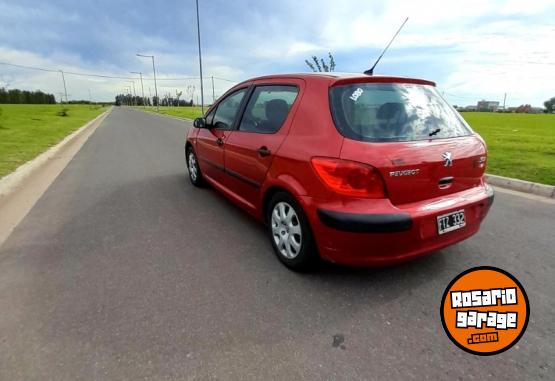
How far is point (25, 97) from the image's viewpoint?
311 ft

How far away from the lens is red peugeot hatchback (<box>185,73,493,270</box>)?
7.56 feet

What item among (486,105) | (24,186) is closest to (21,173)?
(24,186)

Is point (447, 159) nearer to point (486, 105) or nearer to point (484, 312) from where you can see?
point (484, 312)

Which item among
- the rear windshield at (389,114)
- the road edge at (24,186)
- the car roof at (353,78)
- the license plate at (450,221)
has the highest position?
the car roof at (353,78)

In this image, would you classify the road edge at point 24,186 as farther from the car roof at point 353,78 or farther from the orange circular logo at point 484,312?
the orange circular logo at point 484,312

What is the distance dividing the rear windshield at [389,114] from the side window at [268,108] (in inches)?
20.5

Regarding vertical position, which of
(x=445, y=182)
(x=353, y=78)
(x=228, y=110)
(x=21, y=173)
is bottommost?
(x=21, y=173)

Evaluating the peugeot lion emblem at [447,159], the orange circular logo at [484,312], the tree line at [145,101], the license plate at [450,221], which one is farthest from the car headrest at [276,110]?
the tree line at [145,101]

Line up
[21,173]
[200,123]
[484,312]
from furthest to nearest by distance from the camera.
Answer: [21,173] → [200,123] → [484,312]

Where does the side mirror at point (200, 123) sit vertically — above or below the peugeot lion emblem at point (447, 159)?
above

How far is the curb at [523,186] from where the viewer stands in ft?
16.3

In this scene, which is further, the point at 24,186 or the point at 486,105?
the point at 486,105

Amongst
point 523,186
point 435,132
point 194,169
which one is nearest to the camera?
point 435,132

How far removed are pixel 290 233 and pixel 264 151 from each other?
2.53 feet
